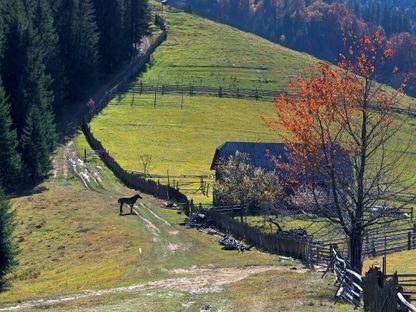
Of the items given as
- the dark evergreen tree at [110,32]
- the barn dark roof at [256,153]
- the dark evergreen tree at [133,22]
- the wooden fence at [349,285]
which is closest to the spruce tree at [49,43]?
the dark evergreen tree at [110,32]

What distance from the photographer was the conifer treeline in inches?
2697

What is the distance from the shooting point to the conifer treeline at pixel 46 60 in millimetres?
68500

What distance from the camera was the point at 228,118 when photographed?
101000mm

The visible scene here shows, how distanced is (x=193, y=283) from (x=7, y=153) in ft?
122

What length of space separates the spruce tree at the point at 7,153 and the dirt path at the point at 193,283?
33334 mm

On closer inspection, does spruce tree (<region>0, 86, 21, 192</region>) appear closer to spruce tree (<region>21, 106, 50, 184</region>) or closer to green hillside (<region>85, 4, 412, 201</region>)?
spruce tree (<region>21, 106, 50, 184</region>)

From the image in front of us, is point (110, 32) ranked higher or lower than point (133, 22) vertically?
lower

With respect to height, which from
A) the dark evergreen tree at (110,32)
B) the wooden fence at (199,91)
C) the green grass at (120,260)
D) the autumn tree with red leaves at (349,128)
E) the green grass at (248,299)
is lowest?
the green grass at (120,260)

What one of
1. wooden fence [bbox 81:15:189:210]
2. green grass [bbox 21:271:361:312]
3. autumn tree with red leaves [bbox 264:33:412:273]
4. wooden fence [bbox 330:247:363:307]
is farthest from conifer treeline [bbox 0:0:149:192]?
wooden fence [bbox 330:247:363:307]

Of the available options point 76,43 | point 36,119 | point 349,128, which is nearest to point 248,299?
point 349,128

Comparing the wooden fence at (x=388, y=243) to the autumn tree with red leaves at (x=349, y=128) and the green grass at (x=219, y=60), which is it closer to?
the autumn tree with red leaves at (x=349, y=128)

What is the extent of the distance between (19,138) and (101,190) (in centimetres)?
1676

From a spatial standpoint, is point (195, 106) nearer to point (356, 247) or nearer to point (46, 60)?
point (46, 60)

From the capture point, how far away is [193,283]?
32625mm
